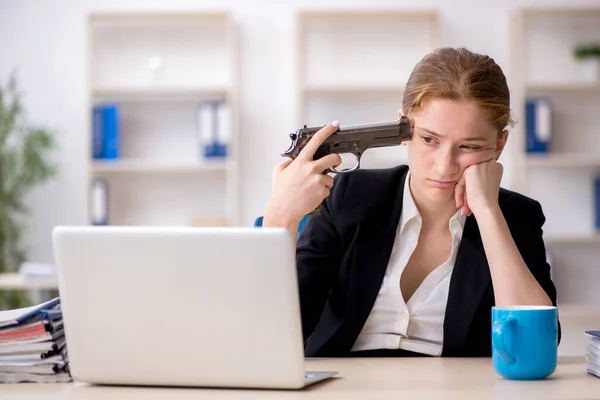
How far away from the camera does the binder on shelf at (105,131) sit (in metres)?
4.50

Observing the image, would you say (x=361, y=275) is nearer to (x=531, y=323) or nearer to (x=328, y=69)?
(x=531, y=323)

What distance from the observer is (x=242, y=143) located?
4.73m

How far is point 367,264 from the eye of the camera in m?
1.72

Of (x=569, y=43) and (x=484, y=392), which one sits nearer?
(x=484, y=392)

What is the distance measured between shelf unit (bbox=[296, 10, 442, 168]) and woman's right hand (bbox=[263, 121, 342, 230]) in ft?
9.59

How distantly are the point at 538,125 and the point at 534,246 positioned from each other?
2.85 metres

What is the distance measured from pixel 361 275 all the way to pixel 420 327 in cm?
15

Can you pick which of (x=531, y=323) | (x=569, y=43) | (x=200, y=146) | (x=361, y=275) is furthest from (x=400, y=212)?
(x=569, y=43)

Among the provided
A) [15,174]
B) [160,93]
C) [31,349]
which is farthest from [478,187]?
[15,174]

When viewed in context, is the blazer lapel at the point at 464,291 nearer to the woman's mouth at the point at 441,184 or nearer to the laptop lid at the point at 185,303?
the woman's mouth at the point at 441,184

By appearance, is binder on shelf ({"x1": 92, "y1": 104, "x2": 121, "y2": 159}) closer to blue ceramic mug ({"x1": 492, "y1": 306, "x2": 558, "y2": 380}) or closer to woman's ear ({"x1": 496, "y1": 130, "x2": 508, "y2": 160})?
woman's ear ({"x1": 496, "y1": 130, "x2": 508, "y2": 160})

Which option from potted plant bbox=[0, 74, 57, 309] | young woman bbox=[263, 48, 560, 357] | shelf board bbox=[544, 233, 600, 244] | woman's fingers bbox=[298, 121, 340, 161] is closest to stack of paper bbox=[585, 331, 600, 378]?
young woman bbox=[263, 48, 560, 357]

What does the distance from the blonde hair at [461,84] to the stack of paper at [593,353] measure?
0.53 m

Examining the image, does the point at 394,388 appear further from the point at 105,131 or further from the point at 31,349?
the point at 105,131
